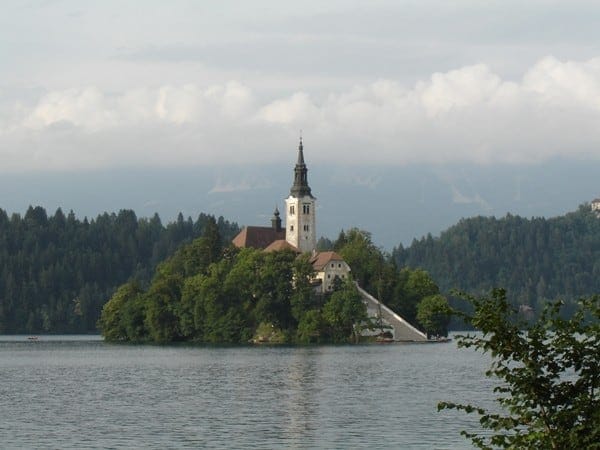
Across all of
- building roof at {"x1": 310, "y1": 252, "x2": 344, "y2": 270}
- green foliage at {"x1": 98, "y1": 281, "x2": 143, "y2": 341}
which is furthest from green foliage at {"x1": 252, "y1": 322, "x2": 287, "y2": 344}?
green foliage at {"x1": 98, "y1": 281, "x2": 143, "y2": 341}

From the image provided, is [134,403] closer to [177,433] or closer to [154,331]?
[177,433]

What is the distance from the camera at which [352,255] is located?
177250 millimetres

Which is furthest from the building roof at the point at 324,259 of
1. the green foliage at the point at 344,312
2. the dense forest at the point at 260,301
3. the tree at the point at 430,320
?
the tree at the point at 430,320

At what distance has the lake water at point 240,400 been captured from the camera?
180 feet

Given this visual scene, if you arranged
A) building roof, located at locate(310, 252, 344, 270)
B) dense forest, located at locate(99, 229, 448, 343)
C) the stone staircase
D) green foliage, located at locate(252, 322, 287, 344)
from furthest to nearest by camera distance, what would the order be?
building roof, located at locate(310, 252, 344, 270) → the stone staircase → green foliage, located at locate(252, 322, 287, 344) → dense forest, located at locate(99, 229, 448, 343)

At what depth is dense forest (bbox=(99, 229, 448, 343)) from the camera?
160 m

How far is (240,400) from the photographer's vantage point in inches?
2926

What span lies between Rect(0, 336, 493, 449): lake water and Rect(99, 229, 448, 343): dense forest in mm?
29839

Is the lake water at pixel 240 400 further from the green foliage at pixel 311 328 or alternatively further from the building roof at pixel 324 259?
the building roof at pixel 324 259

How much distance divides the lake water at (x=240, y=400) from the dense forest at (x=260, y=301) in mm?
29839

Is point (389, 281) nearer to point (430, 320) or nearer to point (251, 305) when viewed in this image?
point (430, 320)

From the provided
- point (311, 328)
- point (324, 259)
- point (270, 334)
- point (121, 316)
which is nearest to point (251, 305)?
point (270, 334)

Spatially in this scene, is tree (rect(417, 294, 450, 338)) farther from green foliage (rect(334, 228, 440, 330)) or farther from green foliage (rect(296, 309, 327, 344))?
green foliage (rect(296, 309, 327, 344))

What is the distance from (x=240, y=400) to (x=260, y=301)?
85.1m
